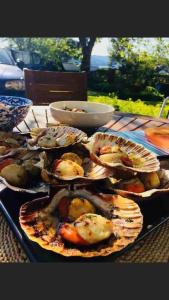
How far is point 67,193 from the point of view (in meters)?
0.75

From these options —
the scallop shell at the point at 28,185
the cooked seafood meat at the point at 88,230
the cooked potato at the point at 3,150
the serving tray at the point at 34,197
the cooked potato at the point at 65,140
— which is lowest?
the serving tray at the point at 34,197

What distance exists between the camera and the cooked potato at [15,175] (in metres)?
0.80

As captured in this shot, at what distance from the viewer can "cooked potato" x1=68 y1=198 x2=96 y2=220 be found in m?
0.70

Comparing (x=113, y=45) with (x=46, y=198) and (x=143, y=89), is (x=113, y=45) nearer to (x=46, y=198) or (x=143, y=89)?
(x=143, y=89)

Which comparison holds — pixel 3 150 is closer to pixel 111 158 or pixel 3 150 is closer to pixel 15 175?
pixel 15 175

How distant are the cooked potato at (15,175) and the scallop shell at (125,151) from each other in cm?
18

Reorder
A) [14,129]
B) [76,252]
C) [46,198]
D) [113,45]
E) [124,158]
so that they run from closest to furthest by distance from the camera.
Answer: [76,252], [46,198], [124,158], [14,129], [113,45]

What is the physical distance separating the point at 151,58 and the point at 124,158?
10070 millimetres

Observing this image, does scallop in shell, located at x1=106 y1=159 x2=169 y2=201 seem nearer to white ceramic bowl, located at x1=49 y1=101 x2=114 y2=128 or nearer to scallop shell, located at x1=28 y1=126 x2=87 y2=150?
scallop shell, located at x1=28 y1=126 x2=87 y2=150

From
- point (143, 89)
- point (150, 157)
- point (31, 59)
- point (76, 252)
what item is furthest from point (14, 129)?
point (31, 59)

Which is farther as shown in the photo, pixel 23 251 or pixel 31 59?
pixel 31 59

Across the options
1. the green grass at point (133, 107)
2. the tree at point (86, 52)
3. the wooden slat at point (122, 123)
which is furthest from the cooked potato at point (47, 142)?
the tree at point (86, 52)

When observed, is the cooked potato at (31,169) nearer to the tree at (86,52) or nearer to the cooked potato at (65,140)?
the cooked potato at (65,140)

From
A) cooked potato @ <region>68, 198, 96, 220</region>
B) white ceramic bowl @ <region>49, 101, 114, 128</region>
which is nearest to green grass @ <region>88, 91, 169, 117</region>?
white ceramic bowl @ <region>49, 101, 114, 128</region>
